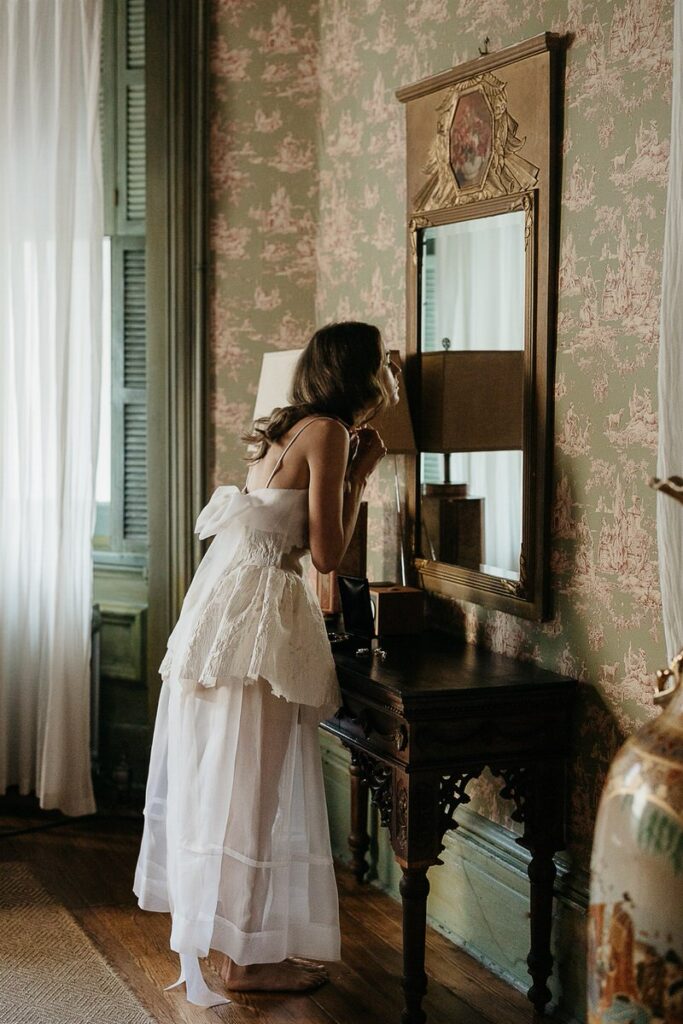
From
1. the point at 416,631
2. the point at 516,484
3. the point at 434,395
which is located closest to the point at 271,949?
A: the point at 416,631

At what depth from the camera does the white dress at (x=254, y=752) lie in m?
2.91

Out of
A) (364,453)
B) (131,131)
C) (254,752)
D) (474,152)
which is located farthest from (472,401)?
(131,131)

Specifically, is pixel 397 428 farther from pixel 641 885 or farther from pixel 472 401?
pixel 641 885

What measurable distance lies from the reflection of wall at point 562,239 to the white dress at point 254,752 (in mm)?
544

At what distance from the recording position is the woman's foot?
303 cm

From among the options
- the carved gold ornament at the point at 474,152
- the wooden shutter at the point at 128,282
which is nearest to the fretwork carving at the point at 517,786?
the carved gold ornament at the point at 474,152

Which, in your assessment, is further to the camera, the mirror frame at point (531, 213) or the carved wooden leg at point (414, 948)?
the mirror frame at point (531, 213)

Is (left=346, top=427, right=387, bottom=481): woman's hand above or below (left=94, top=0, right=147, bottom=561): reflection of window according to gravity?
below

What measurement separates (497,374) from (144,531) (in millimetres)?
1834

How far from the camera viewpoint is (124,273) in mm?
4398

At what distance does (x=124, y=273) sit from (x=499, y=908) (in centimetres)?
261

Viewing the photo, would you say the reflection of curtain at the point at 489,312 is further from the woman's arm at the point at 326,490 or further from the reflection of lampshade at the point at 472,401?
the woman's arm at the point at 326,490

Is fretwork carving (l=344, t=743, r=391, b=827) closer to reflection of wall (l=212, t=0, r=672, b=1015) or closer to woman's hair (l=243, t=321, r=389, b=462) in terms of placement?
reflection of wall (l=212, t=0, r=672, b=1015)

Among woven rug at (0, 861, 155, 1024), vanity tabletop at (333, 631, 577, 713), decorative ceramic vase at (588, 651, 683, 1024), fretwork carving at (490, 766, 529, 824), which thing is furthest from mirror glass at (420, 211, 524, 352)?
woven rug at (0, 861, 155, 1024)
